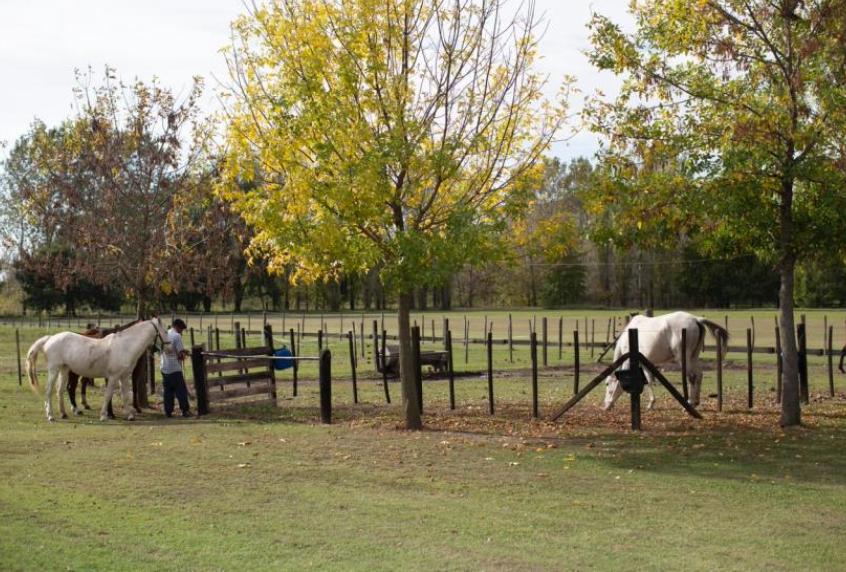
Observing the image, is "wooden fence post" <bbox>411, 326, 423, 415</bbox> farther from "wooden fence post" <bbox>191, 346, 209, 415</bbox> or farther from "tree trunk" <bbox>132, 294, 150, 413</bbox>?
"tree trunk" <bbox>132, 294, 150, 413</bbox>

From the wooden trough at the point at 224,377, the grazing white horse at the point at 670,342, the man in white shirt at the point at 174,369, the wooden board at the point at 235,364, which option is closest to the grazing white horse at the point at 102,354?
the man in white shirt at the point at 174,369

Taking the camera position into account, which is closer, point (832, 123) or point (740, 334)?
point (832, 123)

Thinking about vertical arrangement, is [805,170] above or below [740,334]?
above

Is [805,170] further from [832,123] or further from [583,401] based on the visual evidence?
[583,401]

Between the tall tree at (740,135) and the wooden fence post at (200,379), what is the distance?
26.7ft

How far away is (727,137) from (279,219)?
6.82 meters

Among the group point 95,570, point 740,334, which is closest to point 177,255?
point 95,570

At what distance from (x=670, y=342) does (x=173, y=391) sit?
10.0 meters

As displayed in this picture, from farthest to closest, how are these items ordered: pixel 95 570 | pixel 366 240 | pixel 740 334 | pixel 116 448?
pixel 740 334
pixel 366 240
pixel 116 448
pixel 95 570

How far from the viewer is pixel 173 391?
18.6 m

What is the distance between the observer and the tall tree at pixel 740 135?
14.4 meters

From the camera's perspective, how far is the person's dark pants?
60.5ft

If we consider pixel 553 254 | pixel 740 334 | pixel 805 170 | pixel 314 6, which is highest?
pixel 314 6

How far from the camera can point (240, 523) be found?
9.26 metres
